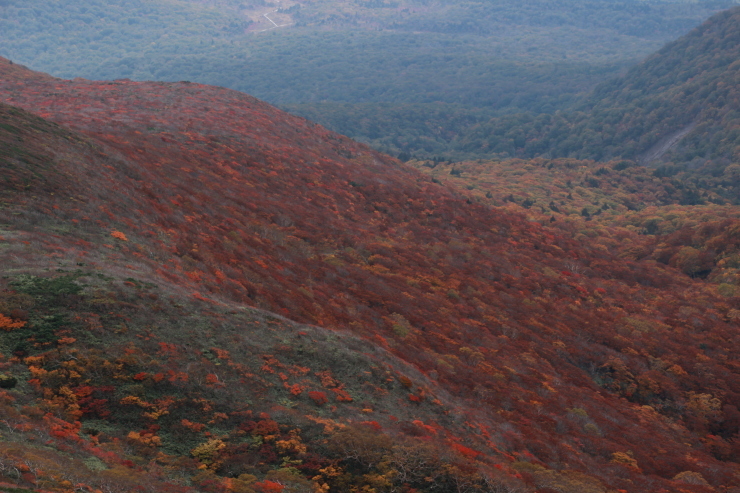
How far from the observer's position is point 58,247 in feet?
60.7

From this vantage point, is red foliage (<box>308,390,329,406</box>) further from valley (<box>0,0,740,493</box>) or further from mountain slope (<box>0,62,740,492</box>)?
mountain slope (<box>0,62,740,492</box>)

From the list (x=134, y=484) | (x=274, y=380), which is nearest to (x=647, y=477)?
(x=274, y=380)

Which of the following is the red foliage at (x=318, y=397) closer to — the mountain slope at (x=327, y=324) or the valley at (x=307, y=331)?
the valley at (x=307, y=331)

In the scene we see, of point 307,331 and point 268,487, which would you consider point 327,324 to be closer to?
point 307,331

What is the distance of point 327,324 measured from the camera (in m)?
23.5

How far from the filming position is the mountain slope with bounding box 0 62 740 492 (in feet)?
44.1

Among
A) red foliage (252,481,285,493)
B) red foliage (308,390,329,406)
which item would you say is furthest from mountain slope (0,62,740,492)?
red foliage (308,390,329,406)

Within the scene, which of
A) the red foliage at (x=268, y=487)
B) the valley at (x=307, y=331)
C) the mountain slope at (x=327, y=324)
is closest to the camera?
the red foliage at (x=268, y=487)

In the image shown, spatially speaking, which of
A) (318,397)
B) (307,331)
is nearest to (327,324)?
(307,331)

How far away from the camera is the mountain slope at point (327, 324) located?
13.5 meters

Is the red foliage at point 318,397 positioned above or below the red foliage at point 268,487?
below

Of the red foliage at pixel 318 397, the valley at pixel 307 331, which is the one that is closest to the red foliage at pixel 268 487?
the valley at pixel 307 331

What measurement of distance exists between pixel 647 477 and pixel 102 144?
1340 inches

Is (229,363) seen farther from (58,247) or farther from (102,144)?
(102,144)
